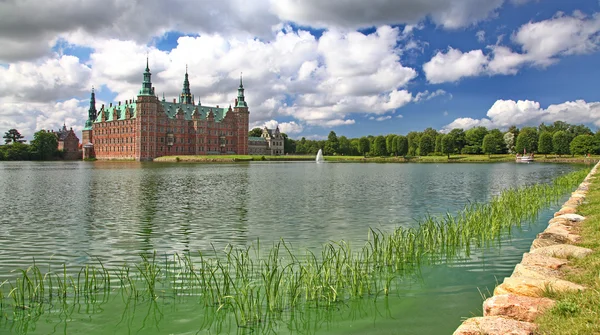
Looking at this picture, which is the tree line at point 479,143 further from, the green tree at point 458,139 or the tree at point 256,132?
the tree at point 256,132

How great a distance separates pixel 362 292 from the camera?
23.8ft

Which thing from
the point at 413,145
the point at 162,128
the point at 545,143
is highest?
the point at 162,128

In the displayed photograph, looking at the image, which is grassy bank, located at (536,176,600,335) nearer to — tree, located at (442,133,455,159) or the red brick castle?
tree, located at (442,133,455,159)

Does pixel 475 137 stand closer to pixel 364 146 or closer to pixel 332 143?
pixel 364 146

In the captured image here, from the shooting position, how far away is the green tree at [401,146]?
130 meters

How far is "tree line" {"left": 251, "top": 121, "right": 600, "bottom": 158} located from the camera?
107062 mm

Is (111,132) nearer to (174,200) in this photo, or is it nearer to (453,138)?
(453,138)

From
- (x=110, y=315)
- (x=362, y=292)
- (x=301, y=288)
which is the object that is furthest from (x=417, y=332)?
(x=110, y=315)

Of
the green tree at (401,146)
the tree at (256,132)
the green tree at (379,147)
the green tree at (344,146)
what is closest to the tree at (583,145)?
the green tree at (401,146)

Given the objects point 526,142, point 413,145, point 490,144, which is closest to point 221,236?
point 490,144

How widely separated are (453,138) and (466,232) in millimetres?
116390

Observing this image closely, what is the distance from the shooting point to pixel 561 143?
107m

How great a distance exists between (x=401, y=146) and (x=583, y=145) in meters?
45.7

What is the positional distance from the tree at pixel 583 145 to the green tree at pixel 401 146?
42.8 metres
